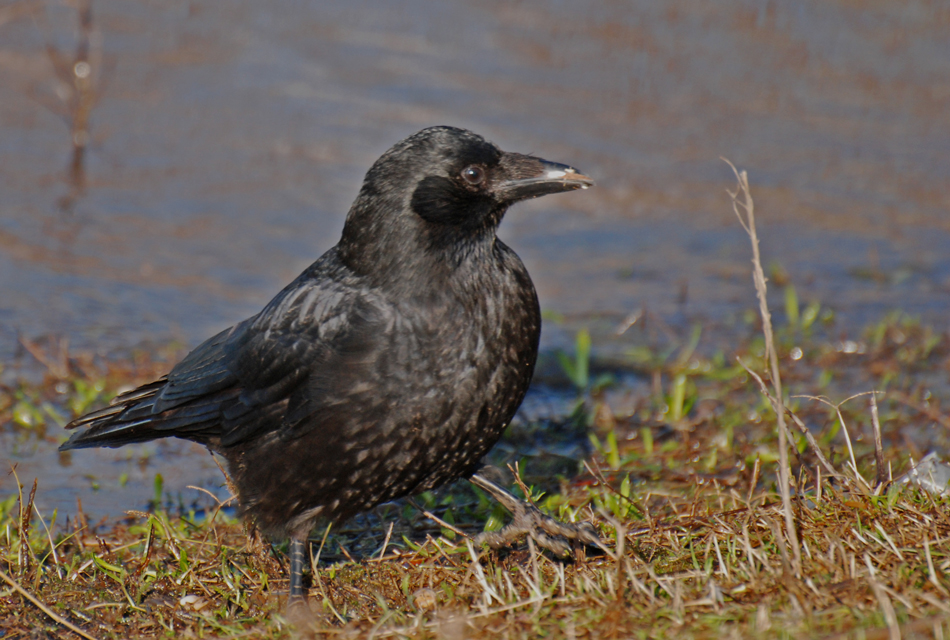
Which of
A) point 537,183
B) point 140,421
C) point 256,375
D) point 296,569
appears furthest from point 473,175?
point 140,421

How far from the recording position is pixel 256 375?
12.6 ft

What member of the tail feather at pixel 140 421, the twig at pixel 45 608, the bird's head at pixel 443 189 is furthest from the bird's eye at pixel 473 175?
the twig at pixel 45 608

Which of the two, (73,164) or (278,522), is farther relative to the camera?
(73,164)

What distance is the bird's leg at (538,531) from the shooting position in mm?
3467

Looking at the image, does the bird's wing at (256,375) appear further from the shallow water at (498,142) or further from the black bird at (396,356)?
the shallow water at (498,142)

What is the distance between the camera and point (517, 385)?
367 cm

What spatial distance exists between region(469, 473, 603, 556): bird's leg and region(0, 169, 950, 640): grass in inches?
2.3

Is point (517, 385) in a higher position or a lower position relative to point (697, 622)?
higher

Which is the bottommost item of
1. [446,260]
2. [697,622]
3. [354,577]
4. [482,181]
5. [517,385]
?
[354,577]

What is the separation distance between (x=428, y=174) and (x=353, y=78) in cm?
709

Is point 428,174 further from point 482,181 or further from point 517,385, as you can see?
point 517,385

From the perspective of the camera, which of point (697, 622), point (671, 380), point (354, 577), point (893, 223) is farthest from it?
point (893, 223)

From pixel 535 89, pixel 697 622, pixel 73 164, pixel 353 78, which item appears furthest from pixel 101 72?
pixel 697 622

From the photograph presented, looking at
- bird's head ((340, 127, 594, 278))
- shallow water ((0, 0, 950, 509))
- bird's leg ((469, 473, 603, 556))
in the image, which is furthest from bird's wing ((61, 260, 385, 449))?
bird's leg ((469, 473, 603, 556))
